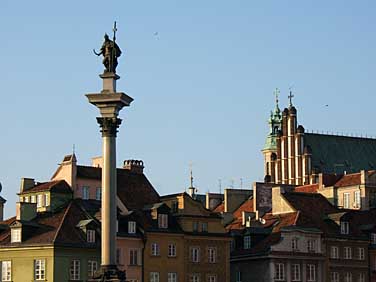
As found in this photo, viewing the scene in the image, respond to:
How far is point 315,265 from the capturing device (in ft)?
336

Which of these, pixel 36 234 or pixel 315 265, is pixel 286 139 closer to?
pixel 315 265

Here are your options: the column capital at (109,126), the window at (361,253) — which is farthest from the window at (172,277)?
the column capital at (109,126)

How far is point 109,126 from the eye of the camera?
5947cm

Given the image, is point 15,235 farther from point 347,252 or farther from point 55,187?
point 347,252

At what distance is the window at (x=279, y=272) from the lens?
9925 cm

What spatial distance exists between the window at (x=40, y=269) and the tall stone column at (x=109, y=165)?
31104mm

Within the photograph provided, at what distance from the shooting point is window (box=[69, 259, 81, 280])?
294 ft

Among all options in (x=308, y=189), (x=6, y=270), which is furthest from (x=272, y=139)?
(x=6, y=270)

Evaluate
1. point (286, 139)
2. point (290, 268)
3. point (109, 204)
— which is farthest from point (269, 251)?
point (286, 139)

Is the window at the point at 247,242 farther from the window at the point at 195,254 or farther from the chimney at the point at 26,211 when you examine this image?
the chimney at the point at 26,211

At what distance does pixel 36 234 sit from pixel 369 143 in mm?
75202

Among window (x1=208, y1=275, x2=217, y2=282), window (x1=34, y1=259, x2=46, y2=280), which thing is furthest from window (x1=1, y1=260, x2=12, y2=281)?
window (x1=208, y1=275, x2=217, y2=282)

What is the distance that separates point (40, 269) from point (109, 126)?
3192 centimetres

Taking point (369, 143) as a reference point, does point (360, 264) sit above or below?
below
